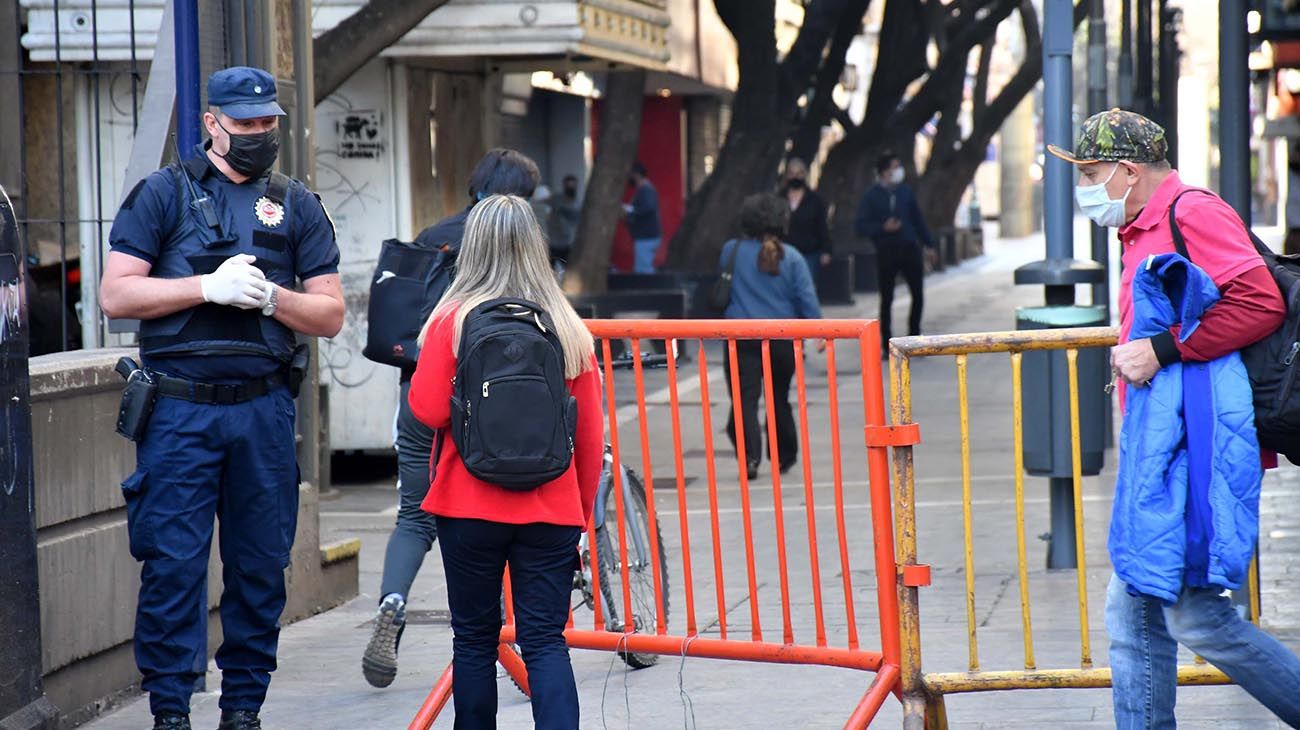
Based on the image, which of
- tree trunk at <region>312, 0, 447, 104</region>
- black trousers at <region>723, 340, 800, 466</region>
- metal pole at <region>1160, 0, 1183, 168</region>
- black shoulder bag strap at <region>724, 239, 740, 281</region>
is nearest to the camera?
tree trunk at <region>312, 0, 447, 104</region>

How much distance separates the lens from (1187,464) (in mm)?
4355

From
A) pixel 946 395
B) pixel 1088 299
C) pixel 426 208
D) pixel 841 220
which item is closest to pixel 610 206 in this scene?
pixel 946 395

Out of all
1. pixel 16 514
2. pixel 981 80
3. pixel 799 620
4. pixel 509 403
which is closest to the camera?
→ pixel 509 403

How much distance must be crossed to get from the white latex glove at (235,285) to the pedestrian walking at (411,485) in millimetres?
1092

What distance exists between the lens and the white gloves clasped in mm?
5051

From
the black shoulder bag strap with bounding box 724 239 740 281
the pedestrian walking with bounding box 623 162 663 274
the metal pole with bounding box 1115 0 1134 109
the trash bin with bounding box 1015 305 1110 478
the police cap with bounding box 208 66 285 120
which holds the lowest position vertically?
the trash bin with bounding box 1015 305 1110 478

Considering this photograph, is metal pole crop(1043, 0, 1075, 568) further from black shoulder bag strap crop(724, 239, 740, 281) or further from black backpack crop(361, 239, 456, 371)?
black shoulder bag strap crop(724, 239, 740, 281)

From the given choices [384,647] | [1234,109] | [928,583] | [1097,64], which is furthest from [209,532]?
[1097,64]

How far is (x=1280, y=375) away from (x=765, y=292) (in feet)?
22.0

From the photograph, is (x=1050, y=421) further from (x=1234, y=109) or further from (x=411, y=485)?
(x=411, y=485)

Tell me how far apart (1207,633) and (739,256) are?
22.4 feet

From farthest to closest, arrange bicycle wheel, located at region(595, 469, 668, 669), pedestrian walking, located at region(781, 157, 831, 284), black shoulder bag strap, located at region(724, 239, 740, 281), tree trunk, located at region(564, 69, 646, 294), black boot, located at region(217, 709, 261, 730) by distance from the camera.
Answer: pedestrian walking, located at region(781, 157, 831, 284) < tree trunk, located at region(564, 69, 646, 294) < black shoulder bag strap, located at region(724, 239, 740, 281) < bicycle wheel, located at region(595, 469, 668, 669) < black boot, located at region(217, 709, 261, 730)

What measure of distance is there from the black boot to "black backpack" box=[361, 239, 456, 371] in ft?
4.34

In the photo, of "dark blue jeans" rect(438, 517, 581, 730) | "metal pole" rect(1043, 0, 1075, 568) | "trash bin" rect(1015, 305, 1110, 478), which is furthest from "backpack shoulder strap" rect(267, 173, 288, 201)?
"metal pole" rect(1043, 0, 1075, 568)
